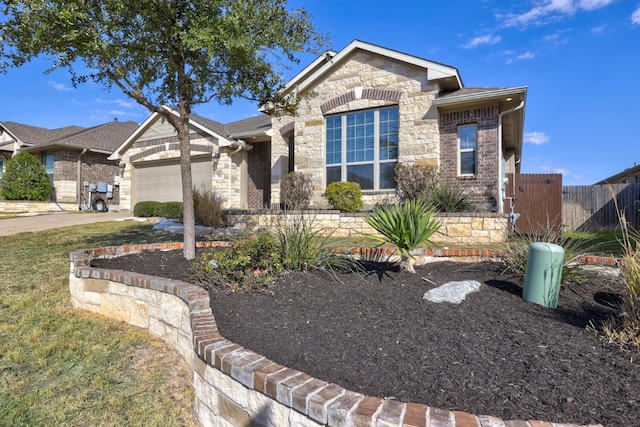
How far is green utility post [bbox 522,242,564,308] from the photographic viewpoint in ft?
9.96

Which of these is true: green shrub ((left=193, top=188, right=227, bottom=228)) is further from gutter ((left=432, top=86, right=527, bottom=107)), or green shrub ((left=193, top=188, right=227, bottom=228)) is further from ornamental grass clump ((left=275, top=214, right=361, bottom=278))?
gutter ((left=432, top=86, right=527, bottom=107))

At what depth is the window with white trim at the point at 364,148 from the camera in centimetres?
1023

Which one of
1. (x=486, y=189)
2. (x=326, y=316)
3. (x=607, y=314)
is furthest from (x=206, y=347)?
(x=486, y=189)

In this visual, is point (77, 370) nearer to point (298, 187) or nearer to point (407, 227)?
point (407, 227)

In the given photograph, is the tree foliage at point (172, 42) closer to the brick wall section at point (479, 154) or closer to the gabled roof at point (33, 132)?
the brick wall section at point (479, 154)

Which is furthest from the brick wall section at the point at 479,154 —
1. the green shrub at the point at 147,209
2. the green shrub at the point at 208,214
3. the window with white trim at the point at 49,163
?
the window with white trim at the point at 49,163

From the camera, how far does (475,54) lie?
10.3m

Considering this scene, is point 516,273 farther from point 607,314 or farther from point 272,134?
point 272,134

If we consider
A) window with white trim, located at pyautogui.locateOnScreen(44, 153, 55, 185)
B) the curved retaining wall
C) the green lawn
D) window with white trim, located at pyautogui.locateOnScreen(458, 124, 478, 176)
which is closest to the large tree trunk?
the curved retaining wall

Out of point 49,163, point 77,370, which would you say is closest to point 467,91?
point 77,370

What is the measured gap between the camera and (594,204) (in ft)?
39.7

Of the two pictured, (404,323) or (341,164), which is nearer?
(404,323)

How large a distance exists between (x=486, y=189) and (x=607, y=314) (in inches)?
271

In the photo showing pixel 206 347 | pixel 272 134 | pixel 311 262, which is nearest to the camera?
pixel 206 347
